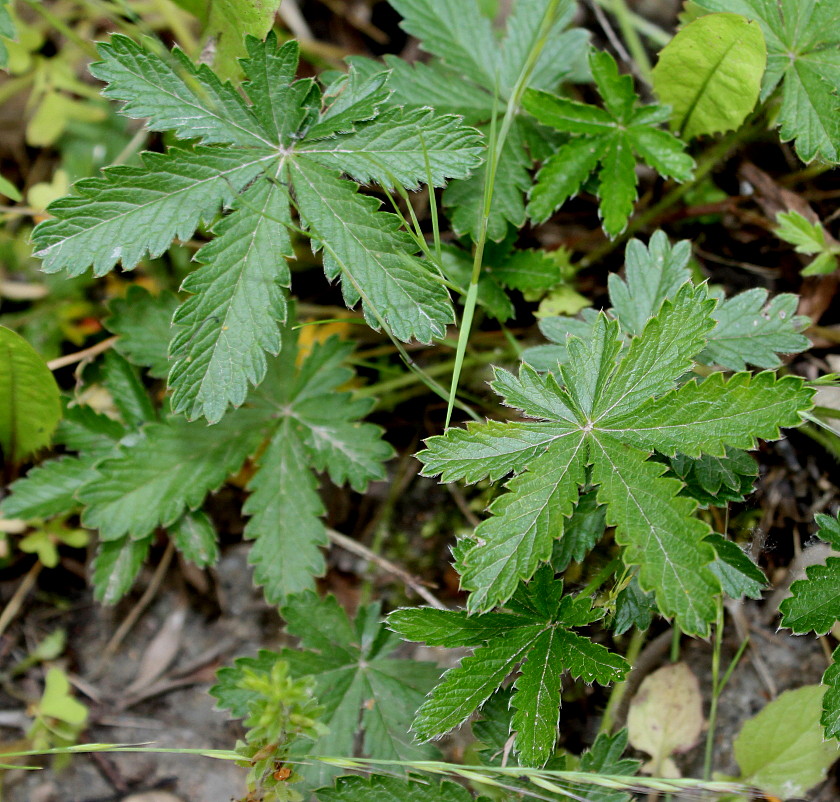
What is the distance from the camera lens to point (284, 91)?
1936 mm

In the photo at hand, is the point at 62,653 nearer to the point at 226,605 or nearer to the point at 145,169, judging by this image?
the point at 226,605

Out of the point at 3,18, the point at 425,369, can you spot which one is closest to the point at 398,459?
the point at 425,369

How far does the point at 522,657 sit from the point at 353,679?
2.13 ft

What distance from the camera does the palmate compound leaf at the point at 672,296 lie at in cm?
195

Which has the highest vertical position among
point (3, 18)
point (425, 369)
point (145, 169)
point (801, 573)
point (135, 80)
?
point (3, 18)

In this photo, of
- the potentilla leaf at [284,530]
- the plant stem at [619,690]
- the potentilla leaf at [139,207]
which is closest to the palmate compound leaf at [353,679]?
the potentilla leaf at [284,530]

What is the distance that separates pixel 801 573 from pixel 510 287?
4.07ft

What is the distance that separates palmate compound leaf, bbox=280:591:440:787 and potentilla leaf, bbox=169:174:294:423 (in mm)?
695

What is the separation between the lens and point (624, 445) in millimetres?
1691

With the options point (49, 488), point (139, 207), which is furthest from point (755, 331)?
point (49, 488)

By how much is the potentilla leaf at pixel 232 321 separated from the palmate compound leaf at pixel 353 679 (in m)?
0.69

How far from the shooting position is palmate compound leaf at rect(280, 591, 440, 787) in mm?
2117

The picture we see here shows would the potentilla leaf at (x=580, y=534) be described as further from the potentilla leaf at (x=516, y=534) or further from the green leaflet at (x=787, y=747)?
the green leaflet at (x=787, y=747)

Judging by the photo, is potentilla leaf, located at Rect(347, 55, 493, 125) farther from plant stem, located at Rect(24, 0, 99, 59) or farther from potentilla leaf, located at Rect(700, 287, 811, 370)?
plant stem, located at Rect(24, 0, 99, 59)
